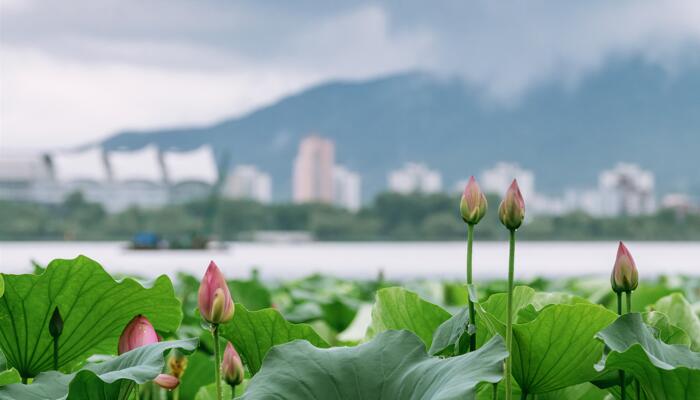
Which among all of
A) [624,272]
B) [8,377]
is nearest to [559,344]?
[624,272]

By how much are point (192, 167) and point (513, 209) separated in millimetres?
32069

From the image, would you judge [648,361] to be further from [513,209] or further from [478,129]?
[478,129]

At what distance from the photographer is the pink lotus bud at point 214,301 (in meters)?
0.45

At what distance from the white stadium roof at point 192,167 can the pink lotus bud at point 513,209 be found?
102 feet

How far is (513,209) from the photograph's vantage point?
0.47 m

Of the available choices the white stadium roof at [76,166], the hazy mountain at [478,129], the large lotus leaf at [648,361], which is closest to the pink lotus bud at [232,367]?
the large lotus leaf at [648,361]

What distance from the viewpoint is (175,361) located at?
80 cm

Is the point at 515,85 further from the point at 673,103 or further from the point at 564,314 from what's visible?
the point at 564,314

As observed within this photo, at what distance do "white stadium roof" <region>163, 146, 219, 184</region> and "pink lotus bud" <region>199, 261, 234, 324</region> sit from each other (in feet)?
102

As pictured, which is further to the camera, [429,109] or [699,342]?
[429,109]

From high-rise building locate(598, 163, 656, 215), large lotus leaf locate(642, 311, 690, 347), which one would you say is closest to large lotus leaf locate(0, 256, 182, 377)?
large lotus leaf locate(642, 311, 690, 347)

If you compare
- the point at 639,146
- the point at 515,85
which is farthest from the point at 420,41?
the point at 639,146

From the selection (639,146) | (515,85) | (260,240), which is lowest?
(260,240)

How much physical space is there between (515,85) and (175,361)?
9392cm
